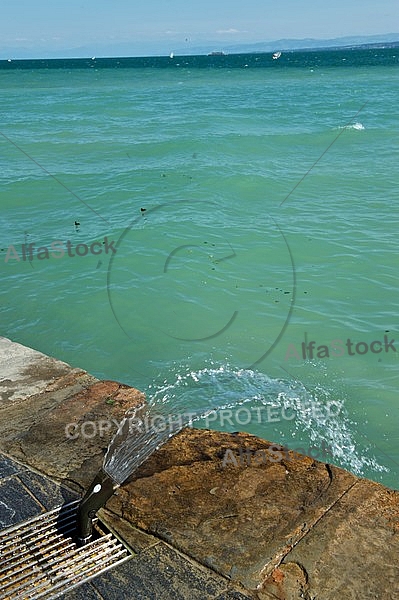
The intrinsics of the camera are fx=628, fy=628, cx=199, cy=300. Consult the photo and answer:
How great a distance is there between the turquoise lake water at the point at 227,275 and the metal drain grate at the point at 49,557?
2.23 meters

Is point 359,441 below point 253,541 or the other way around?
below

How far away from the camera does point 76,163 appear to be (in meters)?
17.3

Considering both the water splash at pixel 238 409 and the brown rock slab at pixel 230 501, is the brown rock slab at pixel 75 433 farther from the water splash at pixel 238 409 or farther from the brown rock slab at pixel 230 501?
the brown rock slab at pixel 230 501

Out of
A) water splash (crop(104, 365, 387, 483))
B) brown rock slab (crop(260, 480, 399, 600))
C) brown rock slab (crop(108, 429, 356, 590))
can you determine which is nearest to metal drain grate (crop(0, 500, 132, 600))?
brown rock slab (crop(108, 429, 356, 590))

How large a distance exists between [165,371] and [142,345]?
0.81 meters

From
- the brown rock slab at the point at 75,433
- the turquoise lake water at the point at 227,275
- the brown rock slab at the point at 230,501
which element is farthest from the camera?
the turquoise lake water at the point at 227,275

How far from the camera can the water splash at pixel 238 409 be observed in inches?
181

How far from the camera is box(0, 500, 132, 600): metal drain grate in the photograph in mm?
3236

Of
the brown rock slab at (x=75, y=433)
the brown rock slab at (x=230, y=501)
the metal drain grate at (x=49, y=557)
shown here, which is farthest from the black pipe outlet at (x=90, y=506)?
the brown rock slab at (x=75, y=433)

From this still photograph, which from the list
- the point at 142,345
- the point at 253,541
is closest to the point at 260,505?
the point at 253,541

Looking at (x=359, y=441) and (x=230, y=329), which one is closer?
(x=359, y=441)

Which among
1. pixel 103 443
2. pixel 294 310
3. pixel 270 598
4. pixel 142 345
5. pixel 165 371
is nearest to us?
pixel 270 598

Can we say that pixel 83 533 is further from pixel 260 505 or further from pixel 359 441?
pixel 359 441

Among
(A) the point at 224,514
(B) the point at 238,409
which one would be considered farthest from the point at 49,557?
(B) the point at 238,409
